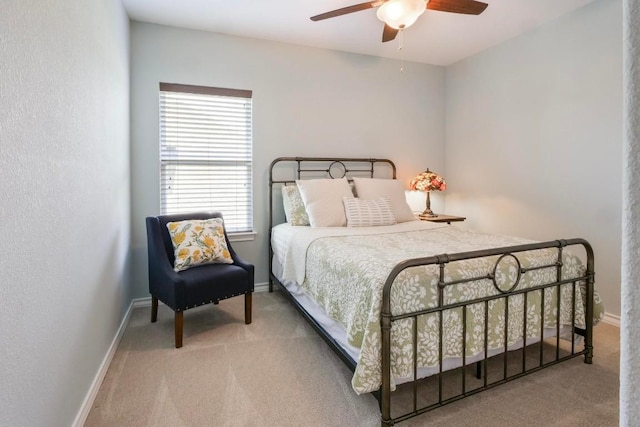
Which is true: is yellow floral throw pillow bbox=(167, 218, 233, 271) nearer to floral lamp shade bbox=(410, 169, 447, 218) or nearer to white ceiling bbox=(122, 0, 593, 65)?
white ceiling bbox=(122, 0, 593, 65)

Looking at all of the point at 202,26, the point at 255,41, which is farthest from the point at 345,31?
the point at 202,26

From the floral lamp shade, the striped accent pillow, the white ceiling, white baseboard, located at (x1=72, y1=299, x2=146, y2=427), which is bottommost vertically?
white baseboard, located at (x1=72, y1=299, x2=146, y2=427)

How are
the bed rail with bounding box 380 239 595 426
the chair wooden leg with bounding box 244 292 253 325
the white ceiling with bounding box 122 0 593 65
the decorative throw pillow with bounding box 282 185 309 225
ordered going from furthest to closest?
the decorative throw pillow with bounding box 282 185 309 225
the white ceiling with bounding box 122 0 593 65
the chair wooden leg with bounding box 244 292 253 325
the bed rail with bounding box 380 239 595 426

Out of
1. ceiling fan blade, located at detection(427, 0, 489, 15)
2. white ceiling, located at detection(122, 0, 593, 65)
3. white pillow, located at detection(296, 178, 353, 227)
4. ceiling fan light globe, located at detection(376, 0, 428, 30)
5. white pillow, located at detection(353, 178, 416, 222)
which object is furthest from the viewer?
white pillow, located at detection(353, 178, 416, 222)

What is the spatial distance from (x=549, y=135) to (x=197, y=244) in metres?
3.46

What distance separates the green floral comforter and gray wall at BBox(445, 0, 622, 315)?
1.17 metres

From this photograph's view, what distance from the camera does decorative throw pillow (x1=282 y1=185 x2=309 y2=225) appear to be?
11.1 feet

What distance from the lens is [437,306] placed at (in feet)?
5.63

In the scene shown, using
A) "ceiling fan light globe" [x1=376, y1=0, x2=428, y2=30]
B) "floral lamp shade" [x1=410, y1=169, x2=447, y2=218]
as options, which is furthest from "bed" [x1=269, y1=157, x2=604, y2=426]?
"ceiling fan light globe" [x1=376, y1=0, x2=428, y2=30]

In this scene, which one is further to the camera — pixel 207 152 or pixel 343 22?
pixel 207 152

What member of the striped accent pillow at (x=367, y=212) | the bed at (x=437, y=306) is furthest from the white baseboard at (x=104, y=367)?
the striped accent pillow at (x=367, y=212)

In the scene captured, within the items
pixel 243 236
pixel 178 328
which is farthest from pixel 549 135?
pixel 178 328

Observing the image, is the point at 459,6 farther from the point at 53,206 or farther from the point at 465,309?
the point at 53,206

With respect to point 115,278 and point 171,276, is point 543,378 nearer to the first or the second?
point 171,276
